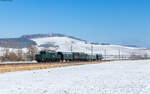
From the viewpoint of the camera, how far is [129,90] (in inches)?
695

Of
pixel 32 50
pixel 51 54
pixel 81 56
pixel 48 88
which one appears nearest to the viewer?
pixel 48 88

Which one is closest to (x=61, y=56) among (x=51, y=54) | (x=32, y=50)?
(x=51, y=54)

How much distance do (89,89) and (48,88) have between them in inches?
118

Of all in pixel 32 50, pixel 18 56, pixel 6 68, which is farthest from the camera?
pixel 32 50

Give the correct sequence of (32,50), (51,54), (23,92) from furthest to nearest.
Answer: (32,50) → (51,54) → (23,92)

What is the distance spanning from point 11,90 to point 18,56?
2755 inches

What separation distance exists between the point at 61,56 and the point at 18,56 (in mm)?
26425

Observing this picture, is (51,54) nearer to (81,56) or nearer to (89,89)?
(81,56)

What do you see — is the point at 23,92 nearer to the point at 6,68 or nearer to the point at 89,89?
the point at 89,89

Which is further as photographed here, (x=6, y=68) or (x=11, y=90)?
(x=6, y=68)

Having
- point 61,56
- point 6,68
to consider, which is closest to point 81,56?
point 61,56

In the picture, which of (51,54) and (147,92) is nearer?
(147,92)

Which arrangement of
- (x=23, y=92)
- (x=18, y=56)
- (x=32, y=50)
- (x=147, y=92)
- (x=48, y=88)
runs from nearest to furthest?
(x=147, y=92), (x=23, y=92), (x=48, y=88), (x=18, y=56), (x=32, y=50)

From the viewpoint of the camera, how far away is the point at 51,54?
202 ft
